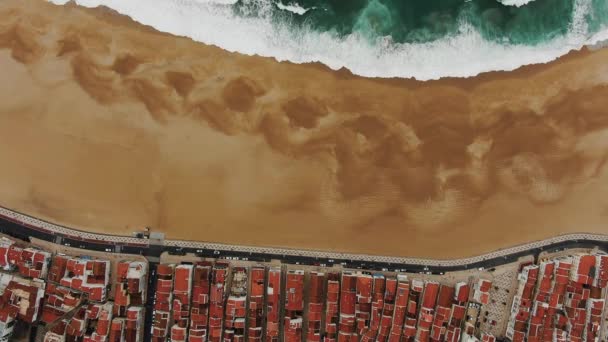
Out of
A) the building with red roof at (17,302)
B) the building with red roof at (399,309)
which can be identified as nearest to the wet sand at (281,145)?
the building with red roof at (399,309)

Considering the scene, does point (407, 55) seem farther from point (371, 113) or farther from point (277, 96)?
point (277, 96)

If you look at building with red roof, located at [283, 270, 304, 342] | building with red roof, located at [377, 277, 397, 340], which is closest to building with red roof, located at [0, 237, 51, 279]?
building with red roof, located at [283, 270, 304, 342]

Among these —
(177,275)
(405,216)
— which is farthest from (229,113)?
(405,216)

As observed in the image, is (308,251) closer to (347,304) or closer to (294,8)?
(347,304)

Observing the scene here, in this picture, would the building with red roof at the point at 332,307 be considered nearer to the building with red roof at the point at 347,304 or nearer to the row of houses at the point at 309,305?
the row of houses at the point at 309,305

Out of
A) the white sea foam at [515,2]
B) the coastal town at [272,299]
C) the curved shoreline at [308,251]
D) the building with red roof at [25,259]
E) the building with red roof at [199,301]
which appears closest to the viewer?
the building with red roof at [25,259]
